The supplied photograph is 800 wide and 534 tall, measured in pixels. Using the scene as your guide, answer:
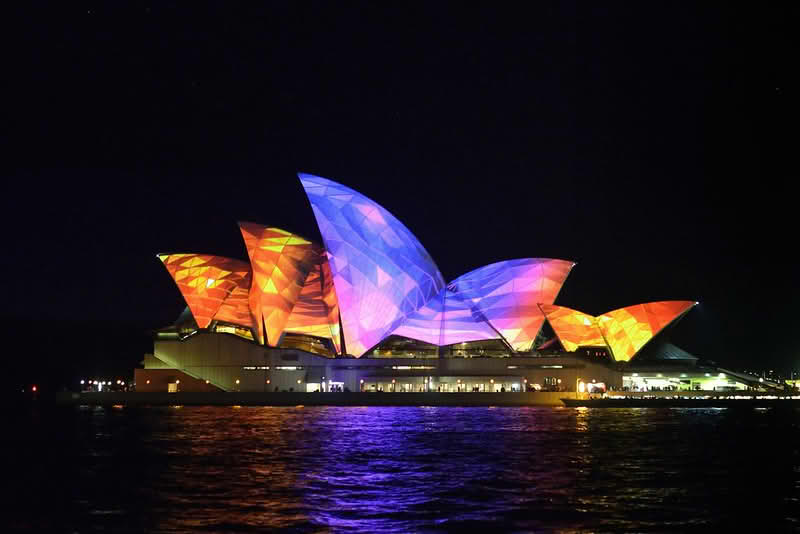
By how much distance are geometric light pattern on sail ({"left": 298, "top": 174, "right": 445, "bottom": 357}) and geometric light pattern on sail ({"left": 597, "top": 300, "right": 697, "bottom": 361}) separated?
16710mm

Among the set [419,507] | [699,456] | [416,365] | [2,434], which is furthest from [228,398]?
[419,507]

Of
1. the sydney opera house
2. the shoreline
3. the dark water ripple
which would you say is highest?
the sydney opera house

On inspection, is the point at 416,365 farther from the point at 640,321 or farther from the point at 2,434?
the point at 2,434

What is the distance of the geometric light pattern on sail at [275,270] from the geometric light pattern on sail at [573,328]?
2269cm

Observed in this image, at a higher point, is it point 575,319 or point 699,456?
point 575,319

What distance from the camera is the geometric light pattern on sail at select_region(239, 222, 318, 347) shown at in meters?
79.9

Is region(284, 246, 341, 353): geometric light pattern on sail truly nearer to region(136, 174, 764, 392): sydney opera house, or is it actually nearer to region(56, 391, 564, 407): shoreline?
region(136, 174, 764, 392): sydney opera house

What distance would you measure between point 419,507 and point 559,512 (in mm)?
3734

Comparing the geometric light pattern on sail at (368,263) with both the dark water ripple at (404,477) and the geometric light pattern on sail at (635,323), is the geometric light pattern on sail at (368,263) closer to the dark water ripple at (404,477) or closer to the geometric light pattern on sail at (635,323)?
the geometric light pattern on sail at (635,323)

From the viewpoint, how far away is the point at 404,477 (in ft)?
102

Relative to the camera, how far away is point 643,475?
31.7 meters

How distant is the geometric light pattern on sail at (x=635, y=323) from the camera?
8506 centimetres

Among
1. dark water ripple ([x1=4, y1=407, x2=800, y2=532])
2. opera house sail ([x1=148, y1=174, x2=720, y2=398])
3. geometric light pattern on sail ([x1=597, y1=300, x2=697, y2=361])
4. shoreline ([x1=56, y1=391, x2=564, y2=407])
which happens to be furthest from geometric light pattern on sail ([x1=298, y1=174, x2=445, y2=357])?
dark water ripple ([x1=4, y1=407, x2=800, y2=532])

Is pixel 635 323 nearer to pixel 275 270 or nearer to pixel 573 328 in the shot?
pixel 573 328
